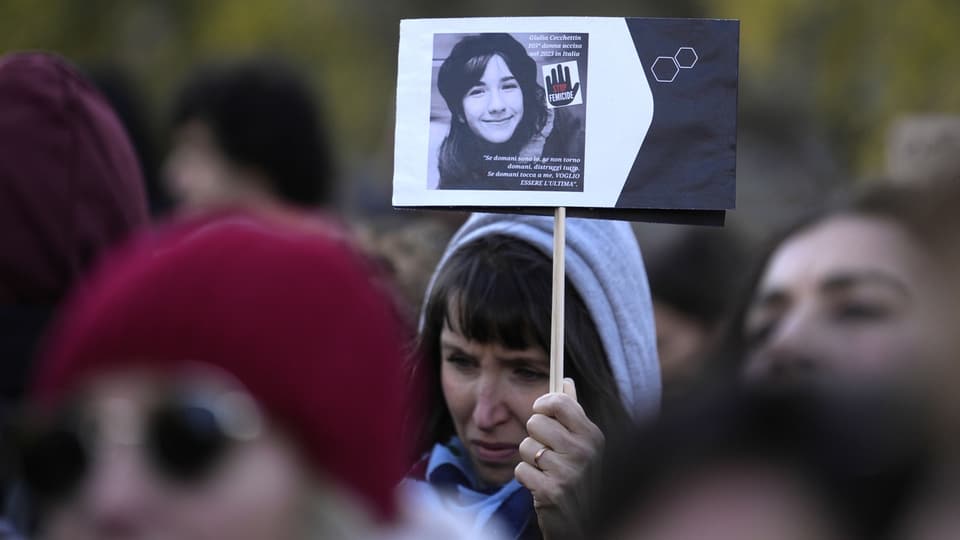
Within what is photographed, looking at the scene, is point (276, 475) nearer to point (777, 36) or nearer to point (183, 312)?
point (183, 312)

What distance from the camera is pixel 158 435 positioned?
1.58 meters

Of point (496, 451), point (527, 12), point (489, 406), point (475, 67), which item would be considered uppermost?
point (527, 12)

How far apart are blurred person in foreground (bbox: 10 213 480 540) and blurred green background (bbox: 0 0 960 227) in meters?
6.84

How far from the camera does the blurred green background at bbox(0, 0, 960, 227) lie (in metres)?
11.0

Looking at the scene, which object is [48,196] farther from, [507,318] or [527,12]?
[527,12]

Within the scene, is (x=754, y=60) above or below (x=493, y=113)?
above

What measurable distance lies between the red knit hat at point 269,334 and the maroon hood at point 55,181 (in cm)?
91

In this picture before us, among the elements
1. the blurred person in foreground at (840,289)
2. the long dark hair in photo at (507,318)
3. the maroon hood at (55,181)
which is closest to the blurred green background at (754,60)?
the long dark hair in photo at (507,318)

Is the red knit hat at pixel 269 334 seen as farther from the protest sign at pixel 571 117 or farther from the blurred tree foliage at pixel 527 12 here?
the blurred tree foliage at pixel 527 12

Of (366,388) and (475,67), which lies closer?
(366,388)

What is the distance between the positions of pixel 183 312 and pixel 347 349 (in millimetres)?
187

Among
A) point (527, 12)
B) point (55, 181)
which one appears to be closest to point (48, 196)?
point (55, 181)

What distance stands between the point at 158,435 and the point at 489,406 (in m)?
1.77

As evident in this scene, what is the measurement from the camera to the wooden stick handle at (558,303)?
3.12 meters
